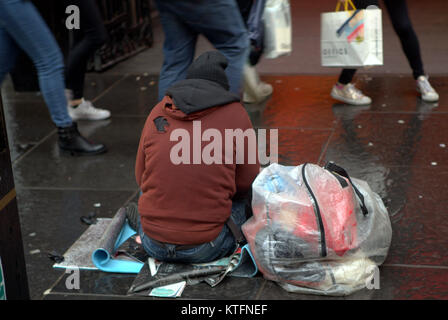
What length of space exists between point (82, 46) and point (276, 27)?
1468mm

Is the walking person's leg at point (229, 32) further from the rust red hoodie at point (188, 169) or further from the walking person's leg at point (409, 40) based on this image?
the walking person's leg at point (409, 40)

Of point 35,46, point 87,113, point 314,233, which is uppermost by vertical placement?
point 35,46

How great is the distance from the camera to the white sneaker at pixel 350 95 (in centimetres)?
568

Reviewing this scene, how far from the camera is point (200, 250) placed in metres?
3.27

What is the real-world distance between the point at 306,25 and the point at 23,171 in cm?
482

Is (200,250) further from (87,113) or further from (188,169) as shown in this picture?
(87,113)

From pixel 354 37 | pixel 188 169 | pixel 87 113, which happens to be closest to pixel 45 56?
pixel 87 113

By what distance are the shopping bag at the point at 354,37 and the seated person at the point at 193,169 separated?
6.80 ft

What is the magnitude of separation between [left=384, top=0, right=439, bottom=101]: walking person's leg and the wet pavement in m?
0.12

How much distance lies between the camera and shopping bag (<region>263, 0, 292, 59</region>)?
198 inches

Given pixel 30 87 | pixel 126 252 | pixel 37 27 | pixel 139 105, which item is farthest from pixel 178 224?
pixel 30 87

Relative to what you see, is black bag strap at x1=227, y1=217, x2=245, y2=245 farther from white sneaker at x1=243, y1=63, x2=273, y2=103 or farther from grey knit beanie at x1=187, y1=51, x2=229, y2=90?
white sneaker at x1=243, y1=63, x2=273, y2=103
